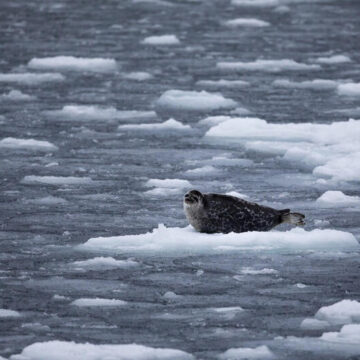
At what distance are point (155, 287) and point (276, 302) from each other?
690 mm

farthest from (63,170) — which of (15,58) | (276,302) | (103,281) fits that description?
(15,58)

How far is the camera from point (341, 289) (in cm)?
657

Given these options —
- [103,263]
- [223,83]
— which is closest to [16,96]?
[223,83]

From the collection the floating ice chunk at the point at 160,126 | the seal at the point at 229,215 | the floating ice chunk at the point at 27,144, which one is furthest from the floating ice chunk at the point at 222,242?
the floating ice chunk at the point at 160,126

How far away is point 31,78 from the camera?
1479 cm

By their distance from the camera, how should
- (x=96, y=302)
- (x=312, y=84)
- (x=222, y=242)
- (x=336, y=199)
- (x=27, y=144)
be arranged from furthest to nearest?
(x=312, y=84) < (x=27, y=144) < (x=336, y=199) < (x=222, y=242) < (x=96, y=302)

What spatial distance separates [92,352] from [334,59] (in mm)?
11242

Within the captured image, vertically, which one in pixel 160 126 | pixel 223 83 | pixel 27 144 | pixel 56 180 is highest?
pixel 223 83

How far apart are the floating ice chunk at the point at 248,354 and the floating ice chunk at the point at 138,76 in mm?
9557

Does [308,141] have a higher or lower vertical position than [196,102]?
lower

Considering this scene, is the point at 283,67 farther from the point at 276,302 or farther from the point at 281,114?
the point at 276,302

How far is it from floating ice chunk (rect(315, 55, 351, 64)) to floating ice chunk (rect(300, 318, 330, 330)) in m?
10.3

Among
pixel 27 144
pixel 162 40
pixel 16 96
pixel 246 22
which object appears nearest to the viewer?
pixel 27 144

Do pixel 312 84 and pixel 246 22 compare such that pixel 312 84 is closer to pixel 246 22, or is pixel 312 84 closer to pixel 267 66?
pixel 267 66
